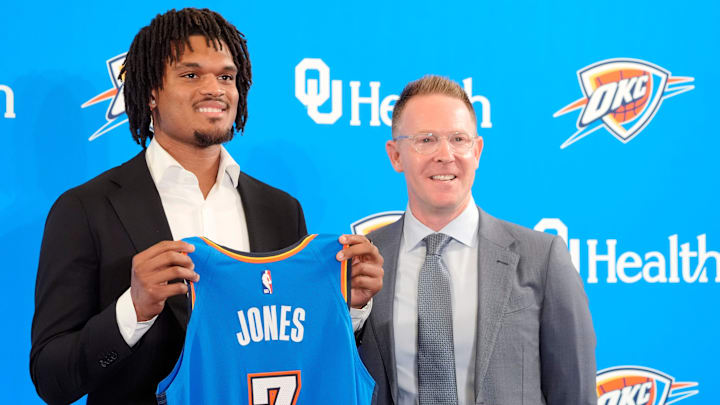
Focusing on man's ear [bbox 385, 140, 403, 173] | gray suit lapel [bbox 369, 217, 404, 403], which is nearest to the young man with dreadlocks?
gray suit lapel [bbox 369, 217, 404, 403]

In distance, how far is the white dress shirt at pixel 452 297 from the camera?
160 cm

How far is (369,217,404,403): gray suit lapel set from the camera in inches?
63.2

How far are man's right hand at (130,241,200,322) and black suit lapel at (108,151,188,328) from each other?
178mm

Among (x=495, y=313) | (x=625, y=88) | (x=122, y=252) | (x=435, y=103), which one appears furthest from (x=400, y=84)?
(x=122, y=252)

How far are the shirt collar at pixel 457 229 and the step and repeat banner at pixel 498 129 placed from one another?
1.95 feet

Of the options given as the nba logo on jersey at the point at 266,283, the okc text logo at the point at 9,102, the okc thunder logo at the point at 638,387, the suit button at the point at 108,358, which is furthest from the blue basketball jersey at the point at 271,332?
the okc thunder logo at the point at 638,387

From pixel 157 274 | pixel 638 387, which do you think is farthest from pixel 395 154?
pixel 638 387

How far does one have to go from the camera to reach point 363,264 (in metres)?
1.52

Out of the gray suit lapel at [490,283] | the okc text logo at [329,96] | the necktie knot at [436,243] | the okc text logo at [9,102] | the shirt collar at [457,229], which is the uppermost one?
the okc text logo at [329,96]

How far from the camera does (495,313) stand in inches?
62.2

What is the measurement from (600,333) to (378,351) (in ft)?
3.84

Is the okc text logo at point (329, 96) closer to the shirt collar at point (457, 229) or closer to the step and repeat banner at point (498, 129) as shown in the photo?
the step and repeat banner at point (498, 129)

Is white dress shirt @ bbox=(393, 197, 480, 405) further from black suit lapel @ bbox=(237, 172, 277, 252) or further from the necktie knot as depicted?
black suit lapel @ bbox=(237, 172, 277, 252)

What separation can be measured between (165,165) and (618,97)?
5.52 feet
